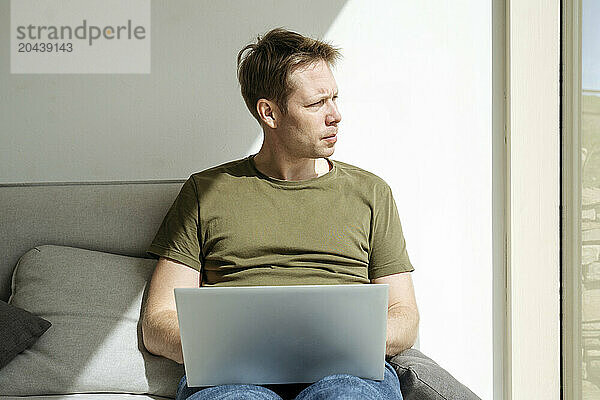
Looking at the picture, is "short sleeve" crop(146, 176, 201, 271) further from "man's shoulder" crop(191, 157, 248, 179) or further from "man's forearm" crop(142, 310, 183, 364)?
"man's forearm" crop(142, 310, 183, 364)

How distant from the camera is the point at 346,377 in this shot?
160cm

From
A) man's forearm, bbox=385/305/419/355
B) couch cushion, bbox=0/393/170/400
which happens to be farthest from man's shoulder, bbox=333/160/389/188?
couch cushion, bbox=0/393/170/400

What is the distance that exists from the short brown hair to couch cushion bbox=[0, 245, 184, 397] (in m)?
0.58

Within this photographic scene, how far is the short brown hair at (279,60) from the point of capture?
6.85ft

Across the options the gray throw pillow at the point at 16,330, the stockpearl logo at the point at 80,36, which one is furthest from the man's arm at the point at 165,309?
the stockpearl logo at the point at 80,36

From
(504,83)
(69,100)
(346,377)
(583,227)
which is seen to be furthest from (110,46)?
(583,227)

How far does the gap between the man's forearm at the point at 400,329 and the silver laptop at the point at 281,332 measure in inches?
10.8

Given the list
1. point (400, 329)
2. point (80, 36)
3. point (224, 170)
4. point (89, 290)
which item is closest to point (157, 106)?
point (80, 36)

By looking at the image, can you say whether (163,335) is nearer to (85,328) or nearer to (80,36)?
(85,328)

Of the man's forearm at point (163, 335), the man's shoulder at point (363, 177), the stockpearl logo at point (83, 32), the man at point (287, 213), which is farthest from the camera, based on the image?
the stockpearl logo at point (83, 32)

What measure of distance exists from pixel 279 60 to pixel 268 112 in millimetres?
147

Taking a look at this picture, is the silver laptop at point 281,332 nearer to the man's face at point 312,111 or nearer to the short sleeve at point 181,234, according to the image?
the short sleeve at point 181,234

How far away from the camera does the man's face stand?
208 centimetres

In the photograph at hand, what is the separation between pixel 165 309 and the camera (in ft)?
6.45
